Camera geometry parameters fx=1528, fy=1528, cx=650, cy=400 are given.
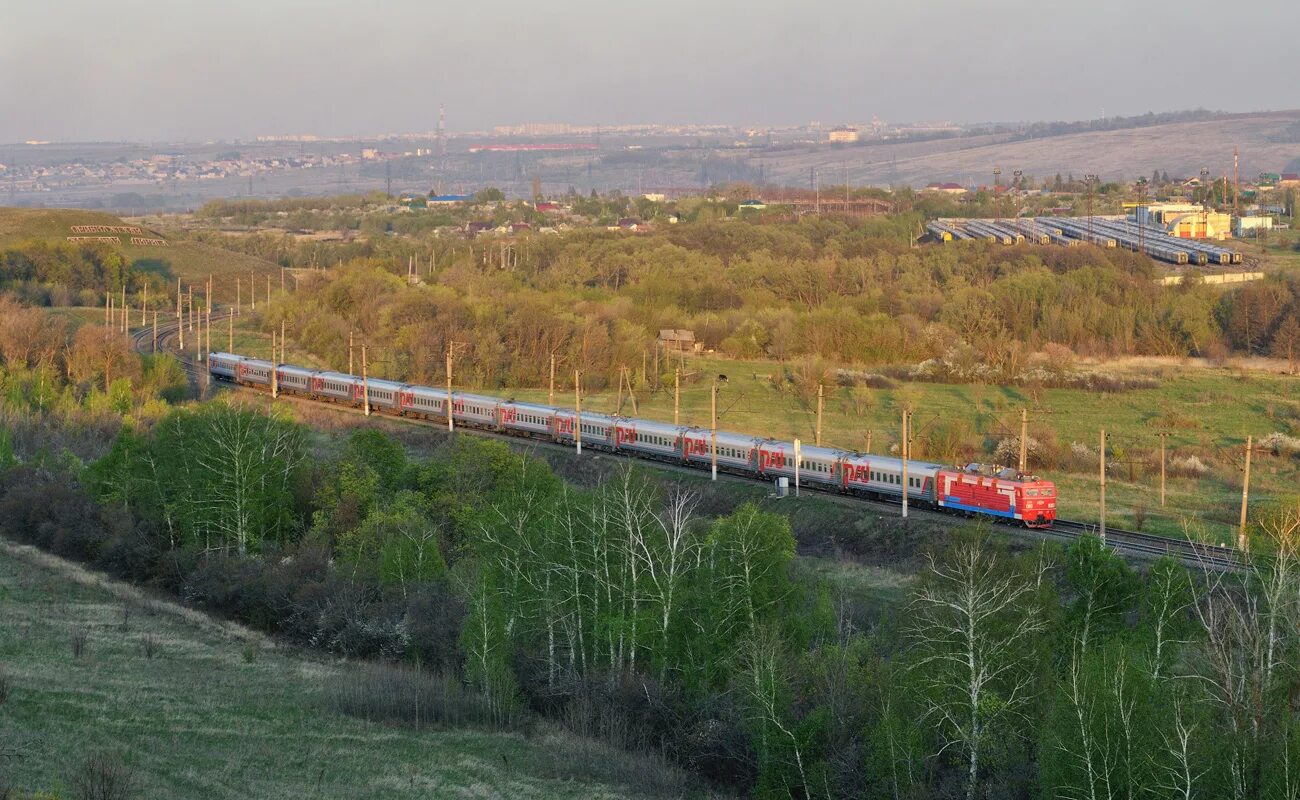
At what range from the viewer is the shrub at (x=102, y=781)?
18.3 meters

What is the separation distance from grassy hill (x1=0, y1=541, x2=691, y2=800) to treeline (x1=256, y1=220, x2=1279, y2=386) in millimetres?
42527

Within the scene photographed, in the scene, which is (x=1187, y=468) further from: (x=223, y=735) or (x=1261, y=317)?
(x=1261, y=317)

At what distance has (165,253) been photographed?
11862 centimetres

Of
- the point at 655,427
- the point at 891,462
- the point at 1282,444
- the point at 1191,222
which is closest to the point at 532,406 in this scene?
the point at 655,427


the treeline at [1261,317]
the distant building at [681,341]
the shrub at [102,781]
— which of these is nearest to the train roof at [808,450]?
the shrub at [102,781]

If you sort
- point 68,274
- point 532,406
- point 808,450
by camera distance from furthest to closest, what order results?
point 68,274 → point 532,406 → point 808,450

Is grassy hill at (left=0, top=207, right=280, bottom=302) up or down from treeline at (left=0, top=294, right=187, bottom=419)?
up

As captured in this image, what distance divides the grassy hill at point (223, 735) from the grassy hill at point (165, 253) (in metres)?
84.5

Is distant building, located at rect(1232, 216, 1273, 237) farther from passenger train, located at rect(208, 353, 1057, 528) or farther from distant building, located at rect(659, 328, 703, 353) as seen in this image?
passenger train, located at rect(208, 353, 1057, 528)

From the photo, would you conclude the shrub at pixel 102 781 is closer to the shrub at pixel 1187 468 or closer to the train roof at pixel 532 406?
the train roof at pixel 532 406

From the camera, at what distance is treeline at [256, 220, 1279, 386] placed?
7200 centimetres

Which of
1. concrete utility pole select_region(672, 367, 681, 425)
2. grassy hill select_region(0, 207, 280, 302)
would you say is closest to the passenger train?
concrete utility pole select_region(672, 367, 681, 425)

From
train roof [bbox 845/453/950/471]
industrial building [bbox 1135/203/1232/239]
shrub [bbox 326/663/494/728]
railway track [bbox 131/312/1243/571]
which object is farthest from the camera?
industrial building [bbox 1135/203/1232/239]

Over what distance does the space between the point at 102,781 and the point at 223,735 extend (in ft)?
16.4
